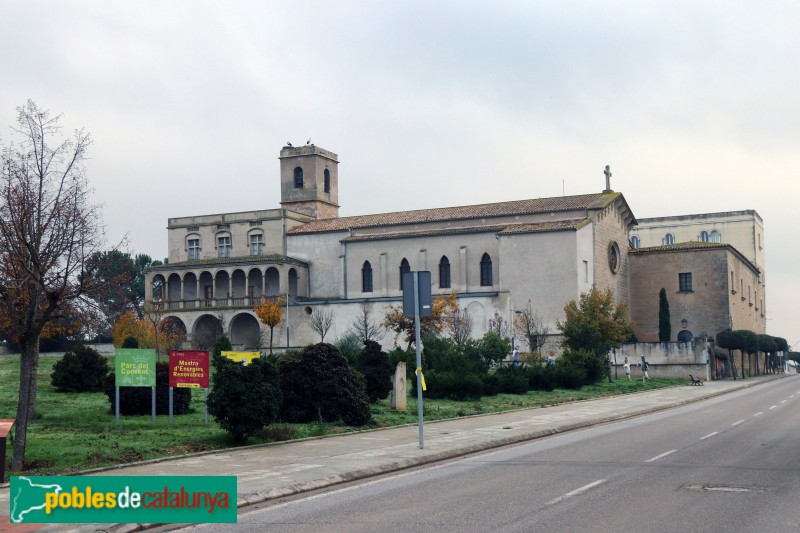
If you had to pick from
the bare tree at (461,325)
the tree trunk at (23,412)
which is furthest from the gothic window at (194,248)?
the tree trunk at (23,412)

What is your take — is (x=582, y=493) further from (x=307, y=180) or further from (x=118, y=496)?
(x=307, y=180)

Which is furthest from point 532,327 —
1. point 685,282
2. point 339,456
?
point 339,456

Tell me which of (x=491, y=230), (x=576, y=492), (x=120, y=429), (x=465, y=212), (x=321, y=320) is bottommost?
(x=576, y=492)

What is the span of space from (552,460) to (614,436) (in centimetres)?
575

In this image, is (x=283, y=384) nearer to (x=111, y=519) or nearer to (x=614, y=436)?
(x=614, y=436)

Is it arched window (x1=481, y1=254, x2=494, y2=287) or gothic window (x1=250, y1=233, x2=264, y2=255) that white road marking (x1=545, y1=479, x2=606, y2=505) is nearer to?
arched window (x1=481, y1=254, x2=494, y2=287)

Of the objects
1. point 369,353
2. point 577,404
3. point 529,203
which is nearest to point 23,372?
point 369,353

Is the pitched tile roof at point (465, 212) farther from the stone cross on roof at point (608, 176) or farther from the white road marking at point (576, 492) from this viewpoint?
the white road marking at point (576, 492)

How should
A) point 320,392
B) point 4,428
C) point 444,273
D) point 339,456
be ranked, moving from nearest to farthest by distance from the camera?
1. point 4,428
2. point 339,456
3. point 320,392
4. point 444,273

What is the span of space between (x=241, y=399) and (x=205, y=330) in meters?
67.7

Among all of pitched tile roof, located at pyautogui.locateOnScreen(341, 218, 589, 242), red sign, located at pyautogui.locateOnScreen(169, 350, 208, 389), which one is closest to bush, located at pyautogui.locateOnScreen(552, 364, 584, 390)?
pitched tile roof, located at pyautogui.locateOnScreen(341, 218, 589, 242)

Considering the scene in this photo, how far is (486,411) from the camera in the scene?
105 ft

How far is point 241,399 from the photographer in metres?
20.0

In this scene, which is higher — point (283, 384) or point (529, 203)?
point (529, 203)
